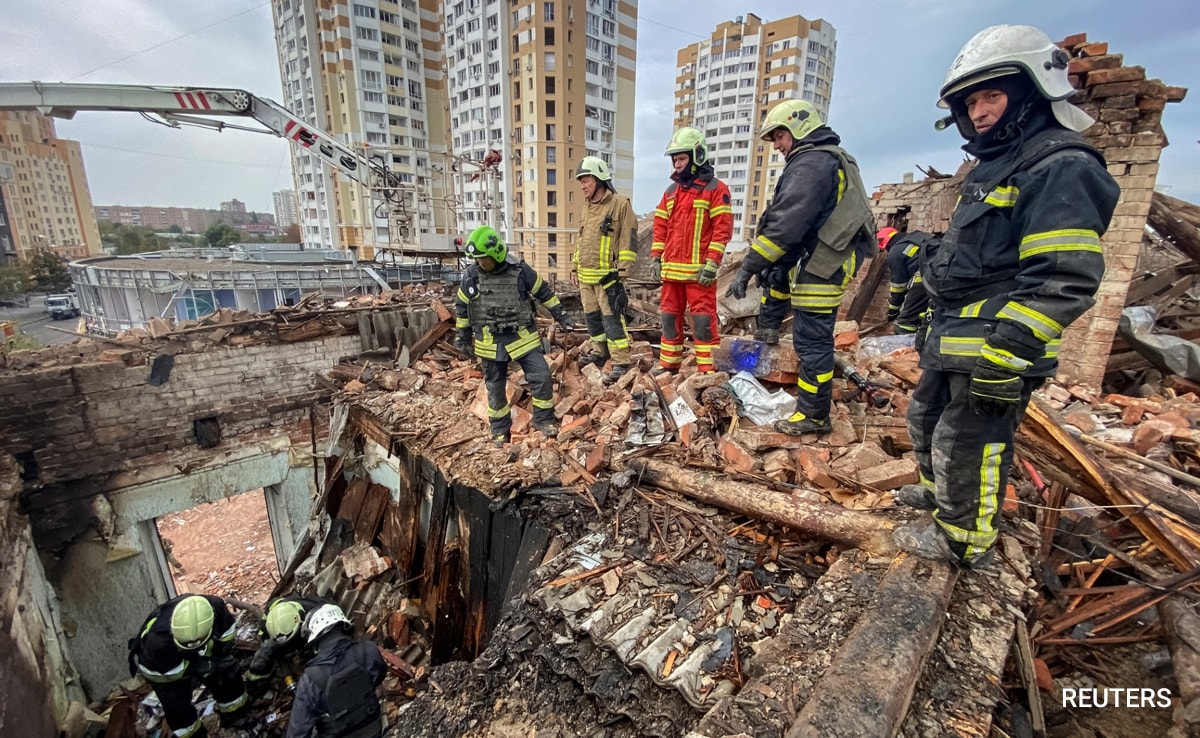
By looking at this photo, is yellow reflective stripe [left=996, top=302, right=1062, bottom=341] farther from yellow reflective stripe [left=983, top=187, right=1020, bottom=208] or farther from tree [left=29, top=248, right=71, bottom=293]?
tree [left=29, top=248, right=71, bottom=293]

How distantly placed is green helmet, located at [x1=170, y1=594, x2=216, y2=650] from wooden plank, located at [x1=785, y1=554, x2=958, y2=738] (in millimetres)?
4833

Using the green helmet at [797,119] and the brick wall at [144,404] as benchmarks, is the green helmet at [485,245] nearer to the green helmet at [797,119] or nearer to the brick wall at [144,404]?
the green helmet at [797,119]

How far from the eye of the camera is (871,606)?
181 centimetres

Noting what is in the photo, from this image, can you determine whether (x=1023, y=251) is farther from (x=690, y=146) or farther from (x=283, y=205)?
(x=283, y=205)

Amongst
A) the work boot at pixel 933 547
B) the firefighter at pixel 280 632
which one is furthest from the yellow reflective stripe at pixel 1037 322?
the firefighter at pixel 280 632

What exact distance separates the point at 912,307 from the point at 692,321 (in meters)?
1.69

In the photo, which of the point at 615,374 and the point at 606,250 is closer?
the point at 606,250

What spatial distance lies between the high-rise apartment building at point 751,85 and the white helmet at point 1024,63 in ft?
118

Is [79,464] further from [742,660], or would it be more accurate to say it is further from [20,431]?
[742,660]

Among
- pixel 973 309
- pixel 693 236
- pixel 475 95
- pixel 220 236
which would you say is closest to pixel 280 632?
pixel 693 236

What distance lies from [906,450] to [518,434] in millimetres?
3042

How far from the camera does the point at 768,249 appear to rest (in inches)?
122

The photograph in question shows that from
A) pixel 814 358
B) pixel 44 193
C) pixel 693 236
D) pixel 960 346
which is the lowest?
pixel 814 358

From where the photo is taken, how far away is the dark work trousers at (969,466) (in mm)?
1902
